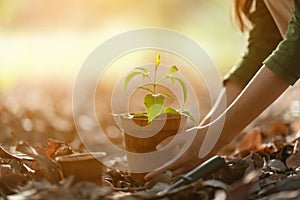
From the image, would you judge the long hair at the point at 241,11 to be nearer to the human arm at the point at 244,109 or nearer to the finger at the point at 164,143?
the human arm at the point at 244,109

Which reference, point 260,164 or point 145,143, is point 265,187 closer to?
point 260,164

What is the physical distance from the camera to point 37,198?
4.48 ft

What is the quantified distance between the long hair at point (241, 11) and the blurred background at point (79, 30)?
318 centimetres

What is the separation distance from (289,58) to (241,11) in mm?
992

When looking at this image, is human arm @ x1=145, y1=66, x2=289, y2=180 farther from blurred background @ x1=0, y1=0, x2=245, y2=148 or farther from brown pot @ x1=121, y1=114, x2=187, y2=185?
blurred background @ x1=0, y1=0, x2=245, y2=148

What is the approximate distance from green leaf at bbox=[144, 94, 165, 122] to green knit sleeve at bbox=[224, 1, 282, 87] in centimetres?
79

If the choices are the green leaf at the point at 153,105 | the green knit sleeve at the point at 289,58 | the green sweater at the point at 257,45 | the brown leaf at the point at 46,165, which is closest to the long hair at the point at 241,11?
the green sweater at the point at 257,45

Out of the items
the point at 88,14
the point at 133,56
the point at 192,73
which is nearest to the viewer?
the point at 192,73

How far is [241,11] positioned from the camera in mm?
2854

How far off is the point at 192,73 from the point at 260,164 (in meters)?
5.41

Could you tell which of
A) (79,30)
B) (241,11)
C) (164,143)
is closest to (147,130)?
(164,143)

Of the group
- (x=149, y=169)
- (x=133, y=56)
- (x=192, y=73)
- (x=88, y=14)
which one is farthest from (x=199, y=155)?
(x=88, y=14)

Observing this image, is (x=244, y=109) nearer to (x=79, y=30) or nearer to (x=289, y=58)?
(x=289, y=58)

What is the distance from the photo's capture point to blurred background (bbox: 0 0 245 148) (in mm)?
7227
